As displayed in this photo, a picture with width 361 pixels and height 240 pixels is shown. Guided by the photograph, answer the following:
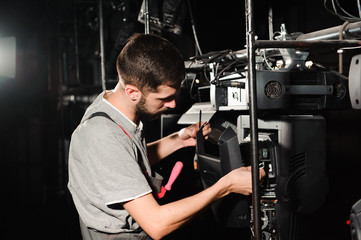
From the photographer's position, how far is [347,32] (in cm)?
137

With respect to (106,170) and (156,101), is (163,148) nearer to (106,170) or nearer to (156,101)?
(156,101)

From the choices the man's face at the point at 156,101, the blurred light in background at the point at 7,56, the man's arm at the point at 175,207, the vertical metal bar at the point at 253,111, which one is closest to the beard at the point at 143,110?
the man's face at the point at 156,101

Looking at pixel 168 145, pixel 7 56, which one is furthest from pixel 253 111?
pixel 7 56

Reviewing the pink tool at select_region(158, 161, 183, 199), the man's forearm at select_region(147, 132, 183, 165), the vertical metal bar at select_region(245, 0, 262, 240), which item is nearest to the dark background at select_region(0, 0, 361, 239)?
the man's forearm at select_region(147, 132, 183, 165)

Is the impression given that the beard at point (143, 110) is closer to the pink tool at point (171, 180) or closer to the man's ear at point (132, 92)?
the man's ear at point (132, 92)

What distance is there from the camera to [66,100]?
17.3 ft

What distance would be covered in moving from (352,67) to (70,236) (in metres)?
3.83

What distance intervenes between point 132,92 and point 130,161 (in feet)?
0.94

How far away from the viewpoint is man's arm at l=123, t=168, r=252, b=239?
132cm

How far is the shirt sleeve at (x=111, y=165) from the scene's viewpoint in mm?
1320

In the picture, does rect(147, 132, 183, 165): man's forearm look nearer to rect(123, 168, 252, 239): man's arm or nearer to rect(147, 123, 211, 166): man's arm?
rect(147, 123, 211, 166): man's arm

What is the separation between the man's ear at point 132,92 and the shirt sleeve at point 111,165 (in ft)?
0.52

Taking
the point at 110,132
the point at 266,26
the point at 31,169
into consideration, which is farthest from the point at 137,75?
the point at 31,169

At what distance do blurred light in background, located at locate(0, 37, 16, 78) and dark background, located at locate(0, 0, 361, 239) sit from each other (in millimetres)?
364
